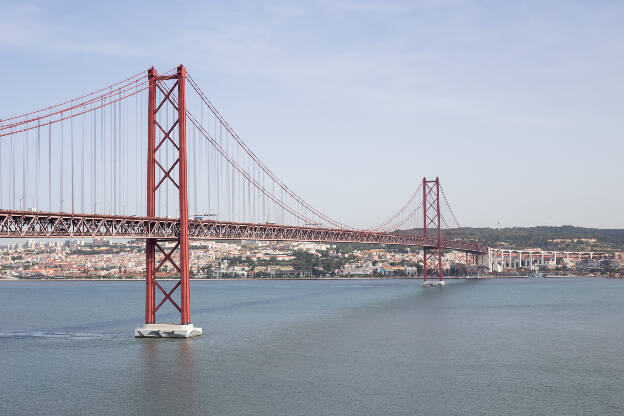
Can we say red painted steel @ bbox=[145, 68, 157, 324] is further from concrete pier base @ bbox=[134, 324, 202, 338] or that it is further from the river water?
the river water

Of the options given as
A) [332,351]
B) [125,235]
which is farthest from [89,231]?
[332,351]

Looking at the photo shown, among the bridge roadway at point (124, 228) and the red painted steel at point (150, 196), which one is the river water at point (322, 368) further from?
the bridge roadway at point (124, 228)

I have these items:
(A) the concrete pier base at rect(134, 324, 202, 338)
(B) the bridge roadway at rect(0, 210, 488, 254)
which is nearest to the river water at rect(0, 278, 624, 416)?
(A) the concrete pier base at rect(134, 324, 202, 338)

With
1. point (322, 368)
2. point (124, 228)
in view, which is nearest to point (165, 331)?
point (124, 228)

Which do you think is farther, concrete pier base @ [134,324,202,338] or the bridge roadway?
concrete pier base @ [134,324,202,338]

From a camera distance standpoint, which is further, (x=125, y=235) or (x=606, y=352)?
(x=606, y=352)

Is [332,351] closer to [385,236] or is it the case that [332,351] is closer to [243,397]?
[243,397]

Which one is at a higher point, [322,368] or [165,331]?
[165,331]

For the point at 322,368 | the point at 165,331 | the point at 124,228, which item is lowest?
the point at 322,368

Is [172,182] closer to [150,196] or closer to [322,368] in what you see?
[150,196]

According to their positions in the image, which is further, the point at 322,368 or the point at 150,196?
the point at 150,196

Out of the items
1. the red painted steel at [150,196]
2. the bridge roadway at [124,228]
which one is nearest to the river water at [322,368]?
the red painted steel at [150,196]
